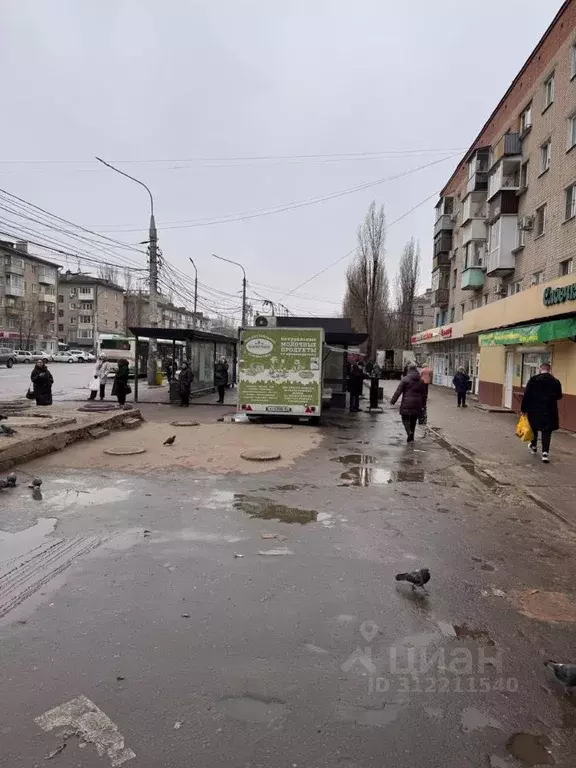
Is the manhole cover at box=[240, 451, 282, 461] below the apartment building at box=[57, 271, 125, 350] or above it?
below

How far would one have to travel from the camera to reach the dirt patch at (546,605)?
3.67 metres

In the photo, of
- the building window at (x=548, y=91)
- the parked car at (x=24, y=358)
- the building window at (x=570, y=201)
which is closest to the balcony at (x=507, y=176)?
the building window at (x=548, y=91)

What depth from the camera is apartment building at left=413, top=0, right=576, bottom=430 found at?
14.6m

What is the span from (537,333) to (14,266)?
2721 inches

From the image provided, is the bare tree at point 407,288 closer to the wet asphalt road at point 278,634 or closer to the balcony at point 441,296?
the balcony at point 441,296

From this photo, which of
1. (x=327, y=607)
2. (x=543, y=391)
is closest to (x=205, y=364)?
(x=543, y=391)

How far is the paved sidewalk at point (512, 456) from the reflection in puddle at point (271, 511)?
3090 mm

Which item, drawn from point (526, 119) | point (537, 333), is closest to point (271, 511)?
point (537, 333)

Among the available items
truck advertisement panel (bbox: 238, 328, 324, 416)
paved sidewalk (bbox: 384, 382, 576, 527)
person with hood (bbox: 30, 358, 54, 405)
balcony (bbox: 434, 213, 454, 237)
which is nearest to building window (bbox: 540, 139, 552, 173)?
paved sidewalk (bbox: 384, 382, 576, 527)

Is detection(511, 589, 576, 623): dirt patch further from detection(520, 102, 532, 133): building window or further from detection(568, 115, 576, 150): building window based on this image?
detection(520, 102, 532, 133): building window

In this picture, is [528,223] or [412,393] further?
[528,223]

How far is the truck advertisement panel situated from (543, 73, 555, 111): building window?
16.7 meters

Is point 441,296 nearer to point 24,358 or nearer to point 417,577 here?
point 417,577

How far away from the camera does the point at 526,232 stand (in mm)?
23625
